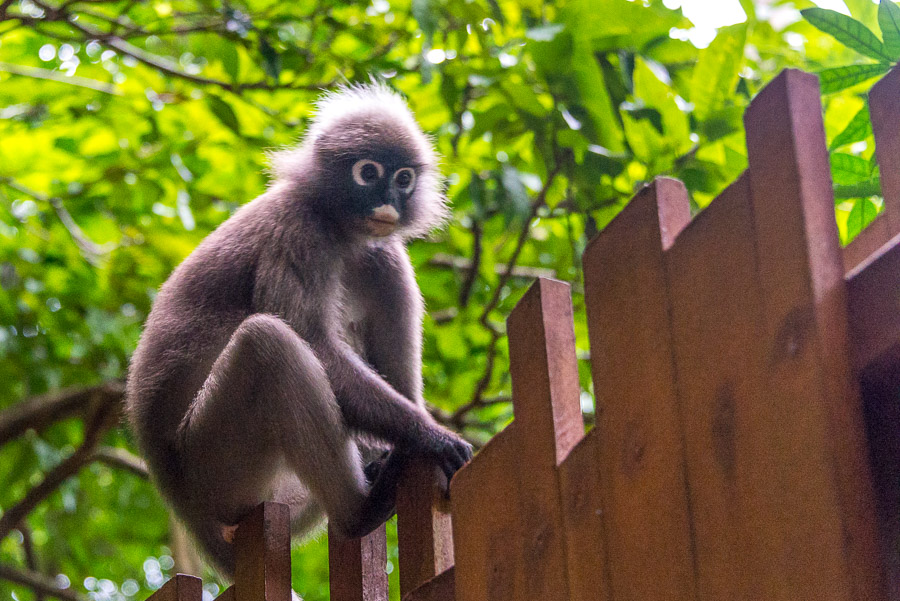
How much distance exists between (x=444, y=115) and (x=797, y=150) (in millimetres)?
3669

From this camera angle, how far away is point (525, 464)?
1979 millimetres

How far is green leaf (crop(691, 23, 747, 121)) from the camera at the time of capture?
337cm

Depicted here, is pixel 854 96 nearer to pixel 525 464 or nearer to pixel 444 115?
pixel 444 115

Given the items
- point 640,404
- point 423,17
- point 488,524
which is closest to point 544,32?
point 423,17

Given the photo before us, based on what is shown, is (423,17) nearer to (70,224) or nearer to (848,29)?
(848,29)

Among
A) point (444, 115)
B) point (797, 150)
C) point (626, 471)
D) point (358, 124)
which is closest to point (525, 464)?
point (626, 471)

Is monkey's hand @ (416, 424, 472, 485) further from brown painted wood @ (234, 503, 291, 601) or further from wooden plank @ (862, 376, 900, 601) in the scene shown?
wooden plank @ (862, 376, 900, 601)

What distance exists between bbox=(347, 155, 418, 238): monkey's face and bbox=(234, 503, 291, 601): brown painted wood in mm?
1448

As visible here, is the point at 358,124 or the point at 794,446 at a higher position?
the point at 358,124

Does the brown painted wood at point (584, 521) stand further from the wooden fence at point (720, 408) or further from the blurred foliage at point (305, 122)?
the blurred foliage at point (305, 122)

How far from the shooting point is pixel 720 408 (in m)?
1.55

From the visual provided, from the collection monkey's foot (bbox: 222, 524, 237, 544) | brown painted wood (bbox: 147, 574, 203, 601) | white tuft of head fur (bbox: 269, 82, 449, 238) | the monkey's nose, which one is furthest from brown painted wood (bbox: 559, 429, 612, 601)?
white tuft of head fur (bbox: 269, 82, 449, 238)

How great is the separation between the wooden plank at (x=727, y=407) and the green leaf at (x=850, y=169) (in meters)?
0.67

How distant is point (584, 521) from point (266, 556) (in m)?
1.14
